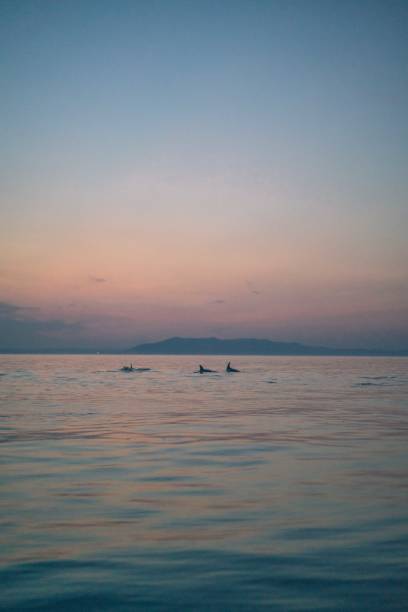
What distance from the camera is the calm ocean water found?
6793 millimetres

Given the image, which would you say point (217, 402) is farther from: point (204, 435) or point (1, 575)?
point (1, 575)

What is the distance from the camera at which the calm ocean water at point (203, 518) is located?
22.3ft

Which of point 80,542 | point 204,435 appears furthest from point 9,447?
point 80,542

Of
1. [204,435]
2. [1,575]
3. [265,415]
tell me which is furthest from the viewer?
[265,415]

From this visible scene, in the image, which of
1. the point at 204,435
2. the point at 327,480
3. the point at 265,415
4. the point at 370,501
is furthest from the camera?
the point at 265,415

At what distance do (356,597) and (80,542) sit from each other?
401cm

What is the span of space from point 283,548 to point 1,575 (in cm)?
Answer: 381

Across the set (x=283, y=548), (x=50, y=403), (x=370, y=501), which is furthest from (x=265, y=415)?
(x=283, y=548)

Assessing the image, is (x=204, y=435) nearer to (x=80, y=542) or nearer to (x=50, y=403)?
(x=80, y=542)

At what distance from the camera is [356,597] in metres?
6.60

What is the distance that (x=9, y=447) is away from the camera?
55.2 ft

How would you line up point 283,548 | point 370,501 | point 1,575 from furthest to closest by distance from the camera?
point 370,501
point 283,548
point 1,575

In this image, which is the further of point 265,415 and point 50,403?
point 50,403

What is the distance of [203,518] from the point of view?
9.77 metres
